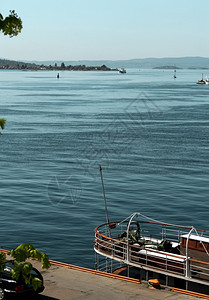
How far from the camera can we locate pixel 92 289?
26.6 metres

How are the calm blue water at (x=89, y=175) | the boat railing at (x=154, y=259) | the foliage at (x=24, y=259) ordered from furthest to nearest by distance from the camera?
the calm blue water at (x=89, y=175) < the boat railing at (x=154, y=259) < the foliage at (x=24, y=259)

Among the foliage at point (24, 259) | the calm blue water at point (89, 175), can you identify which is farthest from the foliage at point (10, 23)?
the calm blue water at point (89, 175)

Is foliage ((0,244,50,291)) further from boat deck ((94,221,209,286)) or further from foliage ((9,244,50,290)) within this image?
boat deck ((94,221,209,286))

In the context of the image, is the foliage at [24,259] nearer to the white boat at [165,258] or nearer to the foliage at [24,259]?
the foliage at [24,259]

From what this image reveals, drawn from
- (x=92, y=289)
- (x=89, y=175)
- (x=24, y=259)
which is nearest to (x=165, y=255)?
(x=92, y=289)

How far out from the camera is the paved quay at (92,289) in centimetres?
2553

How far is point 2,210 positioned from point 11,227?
583 centimetres

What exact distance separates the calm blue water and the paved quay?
11661mm

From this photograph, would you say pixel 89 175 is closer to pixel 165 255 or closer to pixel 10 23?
pixel 165 255

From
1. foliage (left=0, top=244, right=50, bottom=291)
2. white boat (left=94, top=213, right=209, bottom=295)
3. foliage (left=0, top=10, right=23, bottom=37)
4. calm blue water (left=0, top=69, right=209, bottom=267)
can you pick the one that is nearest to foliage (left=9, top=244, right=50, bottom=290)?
foliage (left=0, top=244, right=50, bottom=291)

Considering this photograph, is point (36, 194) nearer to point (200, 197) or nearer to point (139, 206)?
point (139, 206)

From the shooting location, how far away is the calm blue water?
1928 inches

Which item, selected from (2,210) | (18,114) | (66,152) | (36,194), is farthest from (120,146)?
(18,114)

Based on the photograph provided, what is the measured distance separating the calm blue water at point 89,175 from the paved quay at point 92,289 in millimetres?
11661
